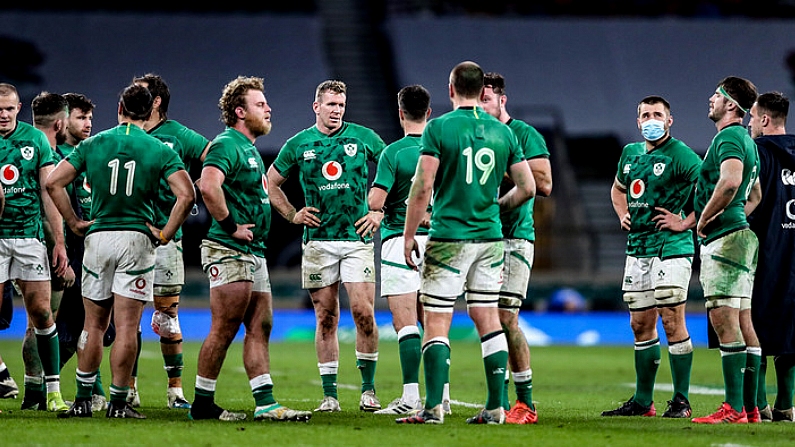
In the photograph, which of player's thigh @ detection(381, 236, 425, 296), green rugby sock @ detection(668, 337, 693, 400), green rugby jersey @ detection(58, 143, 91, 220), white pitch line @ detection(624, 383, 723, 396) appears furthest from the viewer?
white pitch line @ detection(624, 383, 723, 396)

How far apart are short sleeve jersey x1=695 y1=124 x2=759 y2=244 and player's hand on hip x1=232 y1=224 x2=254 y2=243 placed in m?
3.46

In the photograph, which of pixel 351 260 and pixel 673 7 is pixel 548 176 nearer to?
pixel 351 260

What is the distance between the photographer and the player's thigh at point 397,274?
954 centimetres

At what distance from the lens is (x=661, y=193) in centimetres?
951

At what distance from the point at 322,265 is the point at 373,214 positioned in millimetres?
627

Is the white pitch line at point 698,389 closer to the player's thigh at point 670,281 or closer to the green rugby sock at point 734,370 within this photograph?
the player's thigh at point 670,281

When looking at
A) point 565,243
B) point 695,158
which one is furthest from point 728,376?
point 565,243

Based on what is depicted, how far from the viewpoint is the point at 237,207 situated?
27.6ft

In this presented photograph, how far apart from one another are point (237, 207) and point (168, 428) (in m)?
1.69

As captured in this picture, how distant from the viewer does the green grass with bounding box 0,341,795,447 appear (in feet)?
23.4

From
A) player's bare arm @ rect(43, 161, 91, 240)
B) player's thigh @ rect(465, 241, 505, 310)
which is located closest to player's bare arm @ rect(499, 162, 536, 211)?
player's thigh @ rect(465, 241, 505, 310)

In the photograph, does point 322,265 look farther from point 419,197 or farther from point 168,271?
point 419,197

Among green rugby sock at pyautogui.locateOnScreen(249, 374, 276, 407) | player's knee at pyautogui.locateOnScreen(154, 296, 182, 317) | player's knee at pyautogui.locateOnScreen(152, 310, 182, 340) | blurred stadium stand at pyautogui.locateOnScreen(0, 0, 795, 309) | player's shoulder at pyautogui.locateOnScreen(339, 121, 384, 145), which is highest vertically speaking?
blurred stadium stand at pyautogui.locateOnScreen(0, 0, 795, 309)

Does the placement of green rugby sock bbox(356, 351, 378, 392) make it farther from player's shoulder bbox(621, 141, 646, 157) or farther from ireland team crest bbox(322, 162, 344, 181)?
player's shoulder bbox(621, 141, 646, 157)
